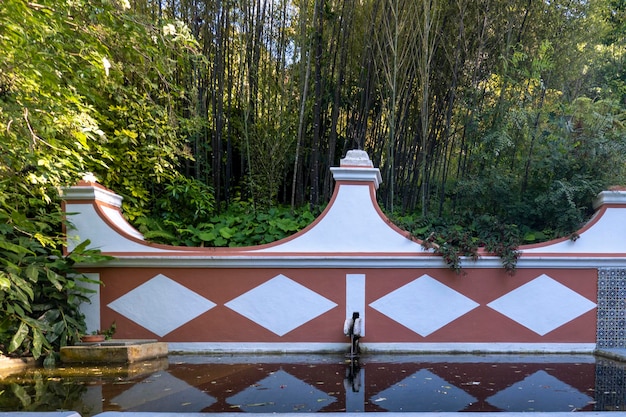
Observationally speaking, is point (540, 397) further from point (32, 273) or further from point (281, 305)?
point (32, 273)

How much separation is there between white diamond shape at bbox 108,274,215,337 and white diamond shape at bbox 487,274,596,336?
118 inches

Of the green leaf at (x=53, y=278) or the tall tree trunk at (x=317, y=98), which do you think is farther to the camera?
the tall tree trunk at (x=317, y=98)

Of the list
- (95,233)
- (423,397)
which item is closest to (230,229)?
(95,233)

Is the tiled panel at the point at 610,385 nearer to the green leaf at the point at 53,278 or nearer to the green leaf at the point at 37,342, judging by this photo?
the green leaf at the point at 37,342

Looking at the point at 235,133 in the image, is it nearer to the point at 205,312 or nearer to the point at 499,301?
the point at 205,312

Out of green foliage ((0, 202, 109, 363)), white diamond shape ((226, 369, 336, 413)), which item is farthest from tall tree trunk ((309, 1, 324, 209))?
white diamond shape ((226, 369, 336, 413))

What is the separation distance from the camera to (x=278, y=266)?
4922mm

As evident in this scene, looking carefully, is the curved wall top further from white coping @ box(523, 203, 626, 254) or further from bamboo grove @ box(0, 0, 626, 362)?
bamboo grove @ box(0, 0, 626, 362)

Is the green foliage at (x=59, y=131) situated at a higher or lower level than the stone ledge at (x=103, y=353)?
higher

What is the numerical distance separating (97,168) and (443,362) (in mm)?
4412

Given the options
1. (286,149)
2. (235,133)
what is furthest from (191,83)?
(286,149)

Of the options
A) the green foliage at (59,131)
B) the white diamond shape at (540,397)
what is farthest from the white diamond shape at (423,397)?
the green foliage at (59,131)

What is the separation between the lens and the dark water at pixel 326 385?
9.75 ft

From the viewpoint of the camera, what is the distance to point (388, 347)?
490 centimetres
